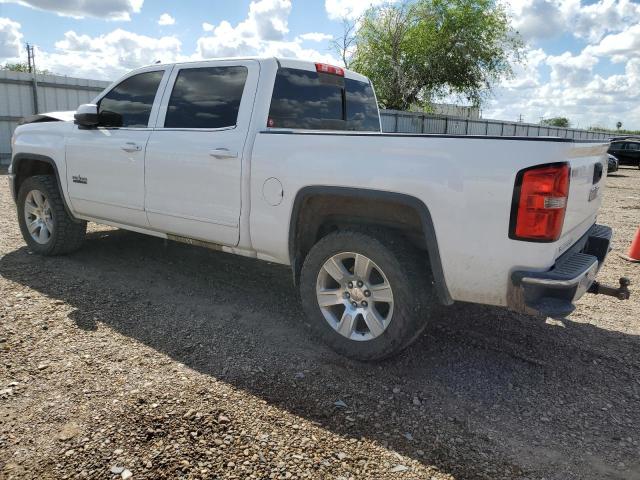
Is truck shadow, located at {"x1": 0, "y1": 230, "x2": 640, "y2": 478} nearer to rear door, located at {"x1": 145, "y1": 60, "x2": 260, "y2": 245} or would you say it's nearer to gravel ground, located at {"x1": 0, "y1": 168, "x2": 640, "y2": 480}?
gravel ground, located at {"x1": 0, "y1": 168, "x2": 640, "y2": 480}

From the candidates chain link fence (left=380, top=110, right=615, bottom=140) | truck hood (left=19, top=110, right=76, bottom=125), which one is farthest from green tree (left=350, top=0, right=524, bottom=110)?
truck hood (left=19, top=110, right=76, bottom=125)

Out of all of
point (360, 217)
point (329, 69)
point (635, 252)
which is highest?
point (329, 69)

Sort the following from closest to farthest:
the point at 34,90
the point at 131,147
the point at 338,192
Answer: the point at 338,192, the point at 131,147, the point at 34,90

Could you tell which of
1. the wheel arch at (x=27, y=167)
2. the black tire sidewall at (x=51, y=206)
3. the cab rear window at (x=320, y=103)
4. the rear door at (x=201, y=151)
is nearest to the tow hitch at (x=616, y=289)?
the cab rear window at (x=320, y=103)

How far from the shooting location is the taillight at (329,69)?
173 inches

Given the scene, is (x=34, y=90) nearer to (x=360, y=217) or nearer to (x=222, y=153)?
(x=222, y=153)

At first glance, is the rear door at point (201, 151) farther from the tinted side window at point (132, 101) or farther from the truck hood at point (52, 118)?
the truck hood at point (52, 118)

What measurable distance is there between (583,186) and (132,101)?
3846 millimetres

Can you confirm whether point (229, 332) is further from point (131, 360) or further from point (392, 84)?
point (392, 84)

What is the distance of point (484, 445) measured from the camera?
2.67 meters

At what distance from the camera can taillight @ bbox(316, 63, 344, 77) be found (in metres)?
4.40

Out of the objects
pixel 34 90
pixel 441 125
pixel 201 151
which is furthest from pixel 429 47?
pixel 201 151

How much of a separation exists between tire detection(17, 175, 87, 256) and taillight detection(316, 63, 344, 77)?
304 cm

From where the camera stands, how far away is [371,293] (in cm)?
336
